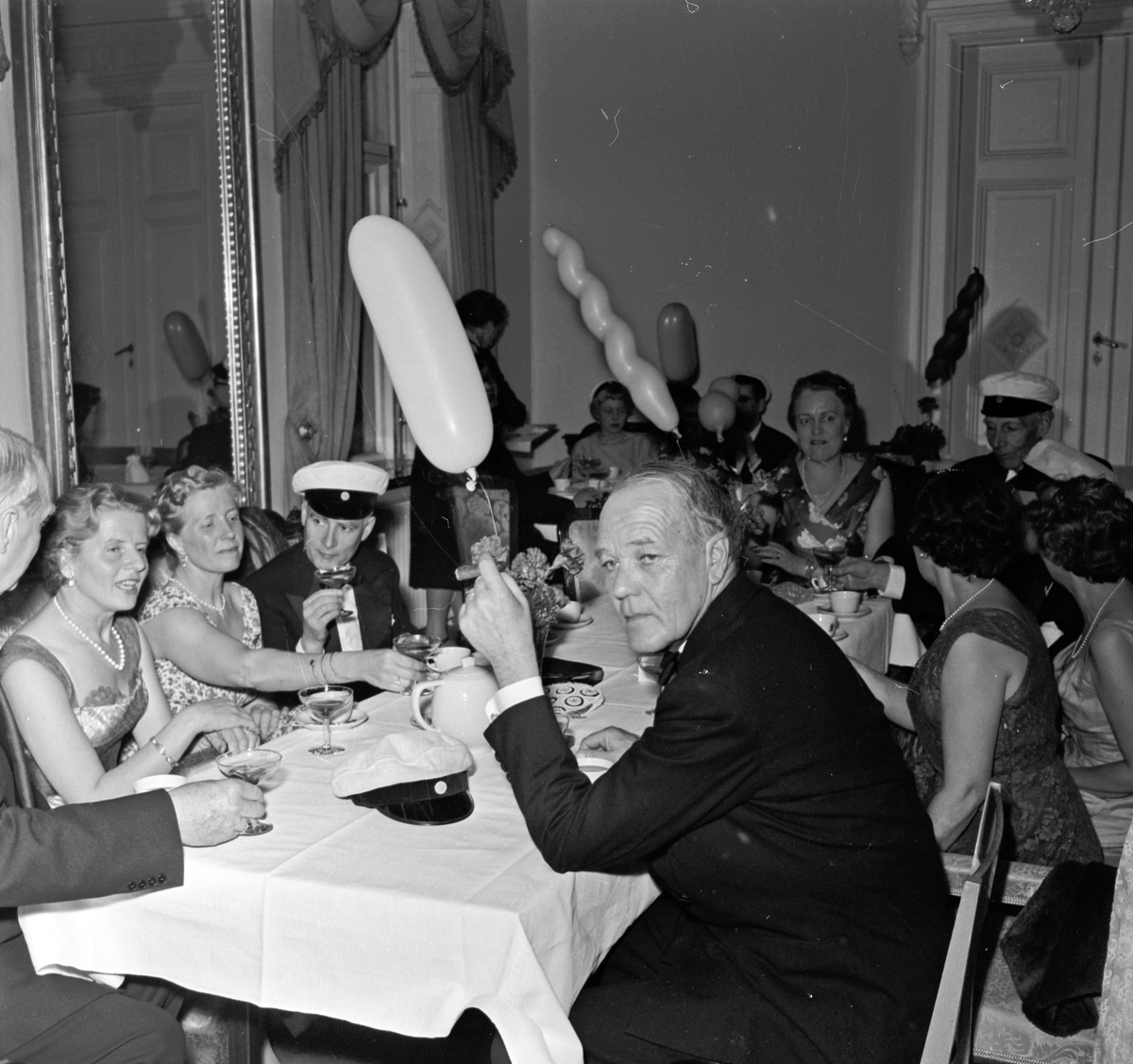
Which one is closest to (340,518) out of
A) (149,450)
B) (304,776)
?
(149,450)

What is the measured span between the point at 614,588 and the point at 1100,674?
1.40 meters

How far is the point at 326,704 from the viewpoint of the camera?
2.07m

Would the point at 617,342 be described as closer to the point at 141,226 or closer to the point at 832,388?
the point at 832,388

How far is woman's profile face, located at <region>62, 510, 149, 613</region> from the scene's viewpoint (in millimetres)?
2354

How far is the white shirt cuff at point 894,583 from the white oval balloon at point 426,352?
2138 millimetres

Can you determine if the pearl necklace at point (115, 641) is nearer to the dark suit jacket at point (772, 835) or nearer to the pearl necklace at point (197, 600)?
the pearl necklace at point (197, 600)

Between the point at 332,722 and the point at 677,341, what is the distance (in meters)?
5.07

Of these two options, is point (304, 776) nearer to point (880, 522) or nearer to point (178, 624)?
point (178, 624)

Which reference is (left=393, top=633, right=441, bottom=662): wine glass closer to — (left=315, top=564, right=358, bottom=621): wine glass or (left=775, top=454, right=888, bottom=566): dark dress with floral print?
(left=315, top=564, right=358, bottom=621): wine glass

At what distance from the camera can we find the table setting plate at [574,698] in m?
2.45

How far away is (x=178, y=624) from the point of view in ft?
8.99

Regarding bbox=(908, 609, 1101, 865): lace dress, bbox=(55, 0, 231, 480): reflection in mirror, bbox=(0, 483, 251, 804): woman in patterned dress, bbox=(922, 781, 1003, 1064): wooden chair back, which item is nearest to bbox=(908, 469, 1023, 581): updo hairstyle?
bbox=(908, 609, 1101, 865): lace dress

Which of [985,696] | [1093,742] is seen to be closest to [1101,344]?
[1093,742]

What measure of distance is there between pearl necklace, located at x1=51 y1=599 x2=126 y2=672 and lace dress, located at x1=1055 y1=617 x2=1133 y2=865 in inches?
83.3
